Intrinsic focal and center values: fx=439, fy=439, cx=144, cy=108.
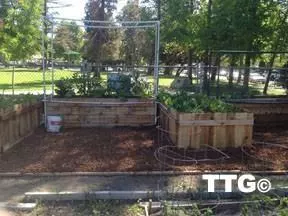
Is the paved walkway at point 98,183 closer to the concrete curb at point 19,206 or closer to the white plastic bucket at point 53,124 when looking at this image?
the concrete curb at point 19,206

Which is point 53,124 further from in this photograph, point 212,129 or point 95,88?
point 212,129

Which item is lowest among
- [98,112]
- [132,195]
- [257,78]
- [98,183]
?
[98,183]

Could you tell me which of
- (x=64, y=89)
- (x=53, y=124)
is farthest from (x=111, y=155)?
(x=64, y=89)

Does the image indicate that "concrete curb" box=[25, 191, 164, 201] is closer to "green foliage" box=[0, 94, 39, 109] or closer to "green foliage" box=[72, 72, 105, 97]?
"green foliage" box=[0, 94, 39, 109]

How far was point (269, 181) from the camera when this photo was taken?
19.5 ft

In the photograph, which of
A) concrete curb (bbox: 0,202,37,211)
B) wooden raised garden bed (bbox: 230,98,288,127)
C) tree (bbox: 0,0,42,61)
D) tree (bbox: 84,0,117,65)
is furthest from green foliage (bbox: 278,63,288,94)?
tree (bbox: 84,0,117,65)

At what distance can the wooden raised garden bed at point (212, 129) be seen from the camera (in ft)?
25.1

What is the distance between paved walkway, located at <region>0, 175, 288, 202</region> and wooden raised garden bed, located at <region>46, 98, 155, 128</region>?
401 cm

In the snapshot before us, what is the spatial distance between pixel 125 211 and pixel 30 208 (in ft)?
3.50

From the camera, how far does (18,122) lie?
27.9 ft

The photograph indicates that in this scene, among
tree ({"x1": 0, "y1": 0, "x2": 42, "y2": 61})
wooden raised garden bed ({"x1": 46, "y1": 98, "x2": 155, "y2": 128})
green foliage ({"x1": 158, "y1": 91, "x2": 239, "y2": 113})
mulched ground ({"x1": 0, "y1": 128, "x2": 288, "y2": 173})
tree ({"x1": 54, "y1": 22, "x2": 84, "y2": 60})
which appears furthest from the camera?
tree ({"x1": 54, "y1": 22, "x2": 84, "y2": 60})

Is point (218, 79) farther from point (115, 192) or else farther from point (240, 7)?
point (115, 192)

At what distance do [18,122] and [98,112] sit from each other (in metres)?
2.20

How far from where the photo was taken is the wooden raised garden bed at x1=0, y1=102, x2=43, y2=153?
766 centimetres
